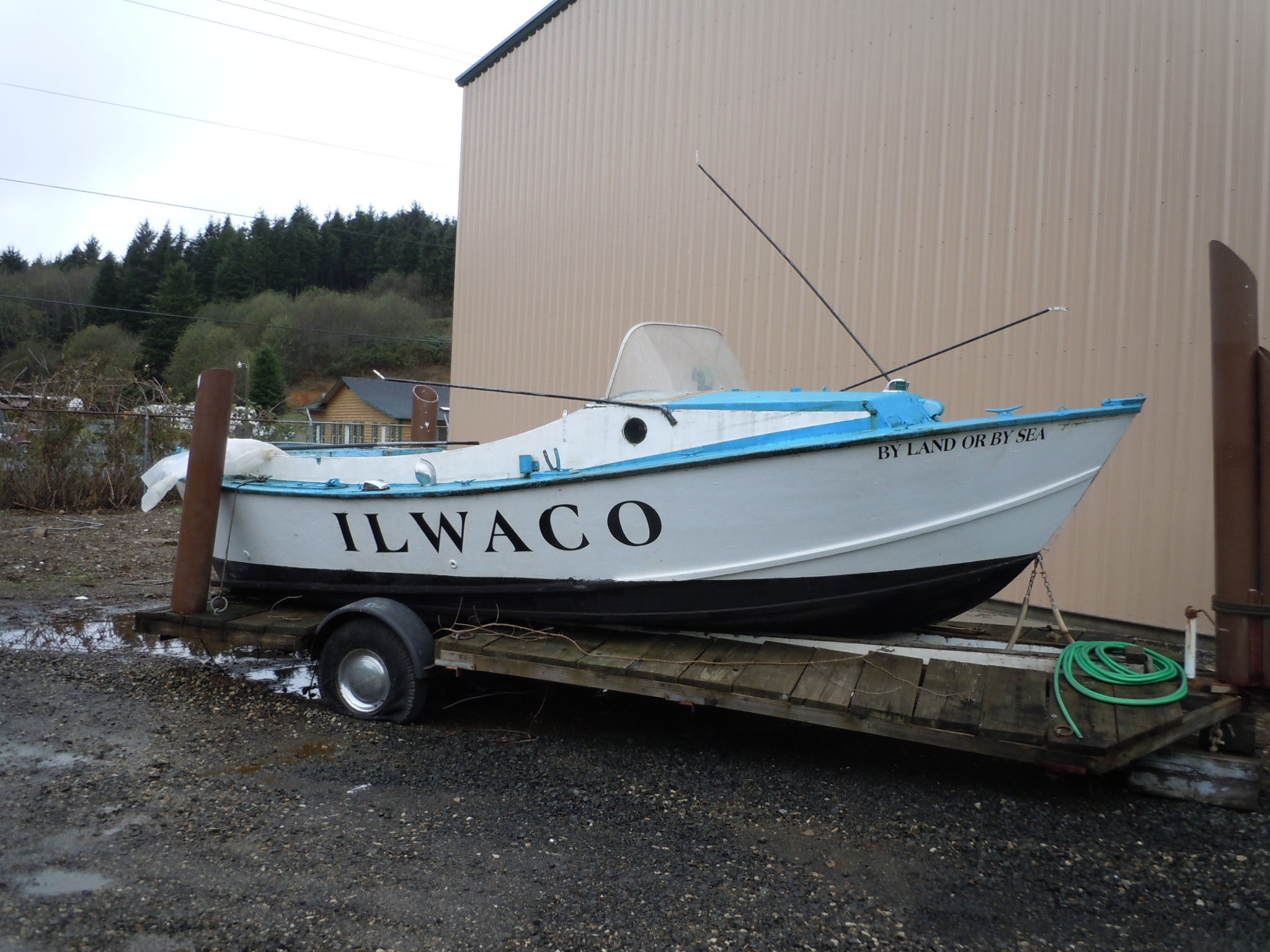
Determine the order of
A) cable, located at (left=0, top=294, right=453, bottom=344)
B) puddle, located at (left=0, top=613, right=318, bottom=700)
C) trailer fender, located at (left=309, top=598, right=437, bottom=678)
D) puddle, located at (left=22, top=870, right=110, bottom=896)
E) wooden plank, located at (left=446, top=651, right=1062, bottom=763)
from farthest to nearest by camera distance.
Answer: cable, located at (left=0, top=294, right=453, bottom=344), puddle, located at (left=0, top=613, right=318, bottom=700), trailer fender, located at (left=309, top=598, right=437, bottom=678), wooden plank, located at (left=446, top=651, right=1062, bottom=763), puddle, located at (left=22, top=870, right=110, bottom=896)

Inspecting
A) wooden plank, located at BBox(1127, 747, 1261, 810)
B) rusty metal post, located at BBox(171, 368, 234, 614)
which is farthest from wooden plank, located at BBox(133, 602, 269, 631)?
wooden plank, located at BBox(1127, 747, 1261, 810)

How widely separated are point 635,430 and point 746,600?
963 millimetres

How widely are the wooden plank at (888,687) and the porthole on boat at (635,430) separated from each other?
145 centimetres

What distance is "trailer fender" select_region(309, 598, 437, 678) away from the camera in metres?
4.22

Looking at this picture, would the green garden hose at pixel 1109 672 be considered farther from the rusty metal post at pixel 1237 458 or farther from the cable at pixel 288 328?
the cable at pixel 288 328

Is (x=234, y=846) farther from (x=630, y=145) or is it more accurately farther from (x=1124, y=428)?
(x=630, y=145)

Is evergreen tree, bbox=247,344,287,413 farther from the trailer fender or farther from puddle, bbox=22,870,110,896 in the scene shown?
puddle, bbox=22,870,110,896

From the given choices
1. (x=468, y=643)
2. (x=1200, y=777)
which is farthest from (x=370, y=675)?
(x=1200, y=777)

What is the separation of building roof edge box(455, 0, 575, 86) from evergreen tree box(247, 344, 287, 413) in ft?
96.0

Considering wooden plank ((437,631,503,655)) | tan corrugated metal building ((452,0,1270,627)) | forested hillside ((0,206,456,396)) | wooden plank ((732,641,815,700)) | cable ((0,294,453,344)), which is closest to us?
wooden plank ((732,641,815,700))

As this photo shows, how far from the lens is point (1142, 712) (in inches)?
128

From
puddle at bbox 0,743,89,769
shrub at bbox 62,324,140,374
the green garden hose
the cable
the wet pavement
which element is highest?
the cable

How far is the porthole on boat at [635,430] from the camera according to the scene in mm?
4145

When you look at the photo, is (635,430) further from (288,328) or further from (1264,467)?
(288,328)
